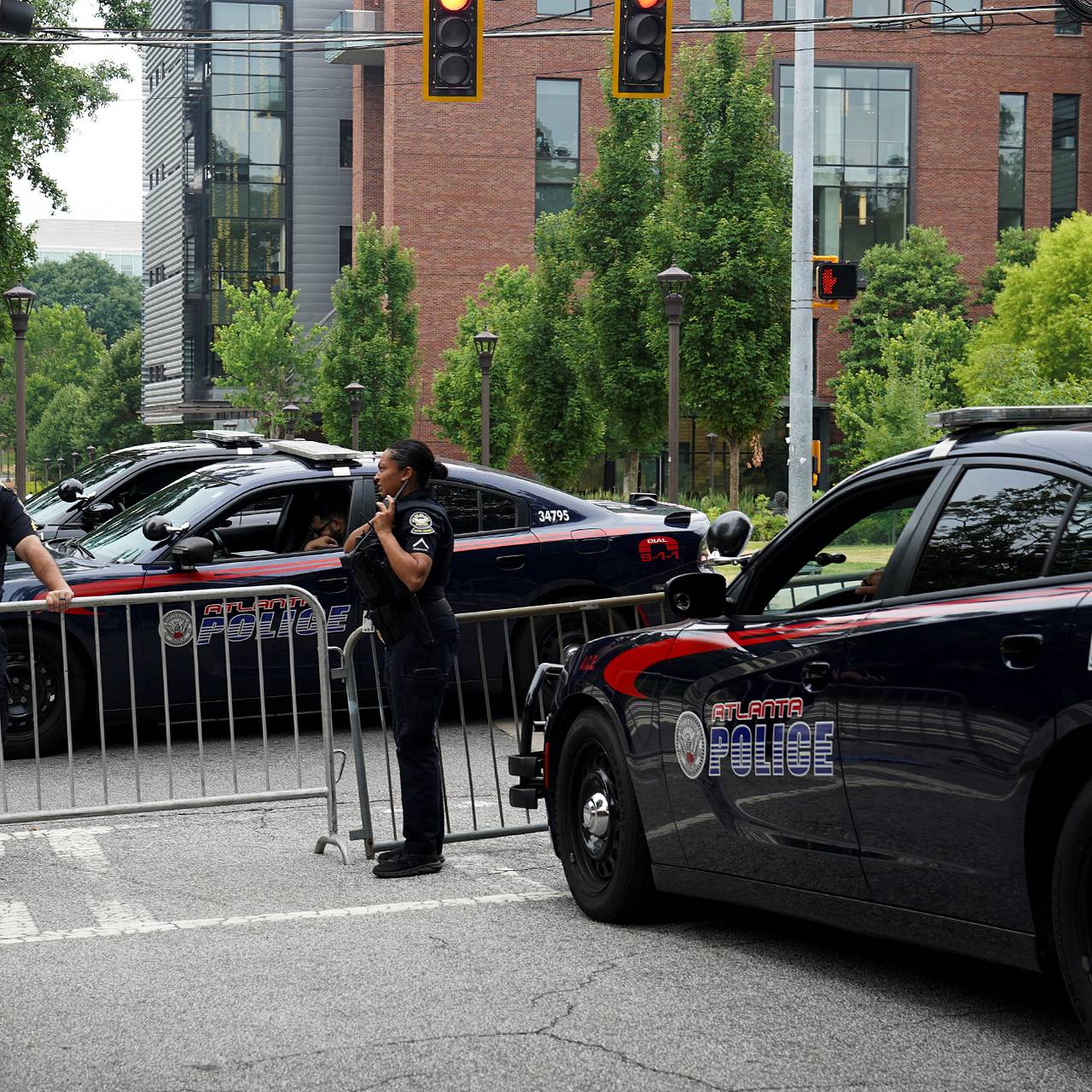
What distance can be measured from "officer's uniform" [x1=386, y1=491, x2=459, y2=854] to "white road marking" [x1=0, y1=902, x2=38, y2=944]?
1.53 meters

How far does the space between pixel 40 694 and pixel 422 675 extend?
3.85 metres

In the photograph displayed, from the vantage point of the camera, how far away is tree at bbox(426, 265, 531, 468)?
47656 millimetres

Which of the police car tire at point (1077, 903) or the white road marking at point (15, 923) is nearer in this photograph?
the police car tire at point (1077, 903)

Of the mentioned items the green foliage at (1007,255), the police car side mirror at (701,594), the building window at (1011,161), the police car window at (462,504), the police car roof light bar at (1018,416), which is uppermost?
the building window at (1011,161)

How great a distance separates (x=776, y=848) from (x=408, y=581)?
2209mm

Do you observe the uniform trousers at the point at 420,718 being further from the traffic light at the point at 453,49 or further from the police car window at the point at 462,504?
the traffic light at the point at 453,49

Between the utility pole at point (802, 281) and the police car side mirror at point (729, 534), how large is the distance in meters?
12.9

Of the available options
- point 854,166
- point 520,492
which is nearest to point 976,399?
point 854,166

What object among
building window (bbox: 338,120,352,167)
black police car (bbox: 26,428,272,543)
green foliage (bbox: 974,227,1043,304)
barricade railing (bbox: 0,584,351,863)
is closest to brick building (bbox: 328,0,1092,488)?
green foliage (bbox: 974,227,1043,304)

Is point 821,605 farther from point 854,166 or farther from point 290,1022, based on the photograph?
point 854,166

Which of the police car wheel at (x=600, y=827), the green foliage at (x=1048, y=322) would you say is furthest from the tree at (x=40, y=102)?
the police car wheel at (x=600, y=827)

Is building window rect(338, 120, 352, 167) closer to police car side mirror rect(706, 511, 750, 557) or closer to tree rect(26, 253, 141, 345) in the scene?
police car side mirror rect(706, 511, 750, 557)

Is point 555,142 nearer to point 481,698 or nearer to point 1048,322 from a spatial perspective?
point 1048,322

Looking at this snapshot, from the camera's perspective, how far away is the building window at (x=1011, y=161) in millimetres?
59750
